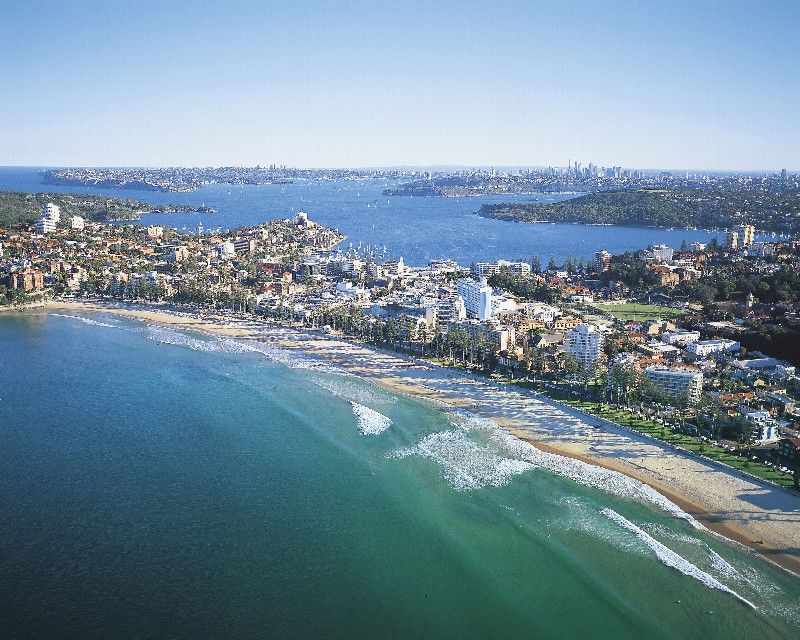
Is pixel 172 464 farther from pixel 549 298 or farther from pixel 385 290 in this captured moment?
pixel 549 298

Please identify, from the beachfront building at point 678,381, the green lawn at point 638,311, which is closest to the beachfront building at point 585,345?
the beachfront building at point 678,381

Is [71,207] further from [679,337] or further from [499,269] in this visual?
[679,337]

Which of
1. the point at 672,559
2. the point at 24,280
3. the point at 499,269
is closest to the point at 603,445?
the point at 672,559

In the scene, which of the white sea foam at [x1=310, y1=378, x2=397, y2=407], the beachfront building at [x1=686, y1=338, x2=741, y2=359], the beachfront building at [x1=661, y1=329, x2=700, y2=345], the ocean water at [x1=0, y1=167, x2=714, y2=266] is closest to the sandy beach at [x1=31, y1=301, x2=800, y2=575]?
the white sea foam at [x1=310, y1=378, x2=397, y2=407]

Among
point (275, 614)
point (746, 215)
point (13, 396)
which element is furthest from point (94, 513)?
point (746, 215)

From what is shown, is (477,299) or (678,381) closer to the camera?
(678,381)

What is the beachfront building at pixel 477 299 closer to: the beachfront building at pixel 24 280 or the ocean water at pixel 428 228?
the ocean water at pixel 428 228
